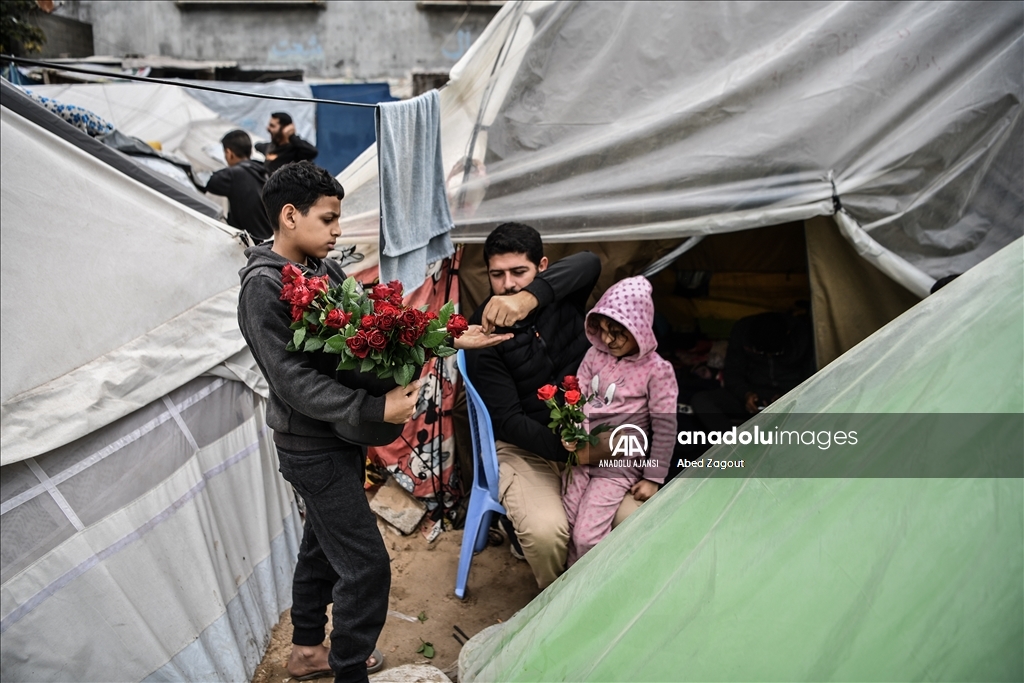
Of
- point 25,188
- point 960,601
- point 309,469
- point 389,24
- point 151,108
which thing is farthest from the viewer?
point 389,24

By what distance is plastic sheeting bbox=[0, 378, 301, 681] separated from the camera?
228 cm

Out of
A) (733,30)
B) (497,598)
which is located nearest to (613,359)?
(497,598)

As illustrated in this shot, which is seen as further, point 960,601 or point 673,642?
point 673,642

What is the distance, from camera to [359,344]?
1901mm

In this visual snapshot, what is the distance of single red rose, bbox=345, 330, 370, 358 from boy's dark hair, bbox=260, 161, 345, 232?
1.49 feet

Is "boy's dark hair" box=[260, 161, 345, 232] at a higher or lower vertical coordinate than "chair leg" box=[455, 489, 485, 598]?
higher

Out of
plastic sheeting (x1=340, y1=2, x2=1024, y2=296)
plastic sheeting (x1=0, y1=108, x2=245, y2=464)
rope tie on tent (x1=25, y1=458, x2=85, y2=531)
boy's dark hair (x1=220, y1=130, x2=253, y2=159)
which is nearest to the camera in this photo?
rope tie on tent (x1=25, y1=458, x2=85, y2=531)

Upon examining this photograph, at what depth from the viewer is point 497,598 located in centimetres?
307

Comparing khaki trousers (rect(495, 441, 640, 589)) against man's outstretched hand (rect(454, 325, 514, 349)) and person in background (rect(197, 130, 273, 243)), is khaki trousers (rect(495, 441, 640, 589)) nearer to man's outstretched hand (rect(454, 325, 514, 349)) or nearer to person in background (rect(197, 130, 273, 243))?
man's outstretched hand (rect(454, 325, 514, 349))

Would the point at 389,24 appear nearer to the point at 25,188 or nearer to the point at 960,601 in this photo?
the point at 25,188

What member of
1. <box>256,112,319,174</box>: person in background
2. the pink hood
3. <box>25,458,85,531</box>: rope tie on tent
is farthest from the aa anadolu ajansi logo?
<box>256,112,319,174</box>: person in background

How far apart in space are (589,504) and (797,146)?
1883mm

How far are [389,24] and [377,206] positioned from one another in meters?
10.7

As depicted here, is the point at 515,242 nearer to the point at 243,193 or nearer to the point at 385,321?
the point at 385,321
